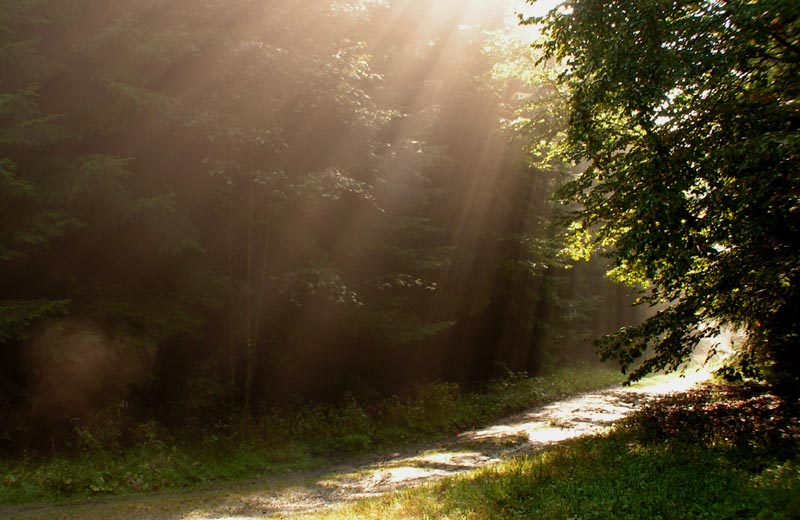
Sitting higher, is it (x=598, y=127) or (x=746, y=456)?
(x=598, y=127)

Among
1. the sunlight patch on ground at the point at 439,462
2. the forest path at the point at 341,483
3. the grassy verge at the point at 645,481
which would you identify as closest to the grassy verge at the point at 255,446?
the forest path at the point at 341,483

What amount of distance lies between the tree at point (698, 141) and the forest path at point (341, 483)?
372 centimetres

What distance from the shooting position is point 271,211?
13.4 m

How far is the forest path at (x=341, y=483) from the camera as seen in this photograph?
321 inches

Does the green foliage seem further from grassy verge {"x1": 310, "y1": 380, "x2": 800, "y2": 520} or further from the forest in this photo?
grassy verge {"x1": 310, "y1": 380, "x2": 800, "y2": 520}

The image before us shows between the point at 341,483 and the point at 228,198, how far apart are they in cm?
646

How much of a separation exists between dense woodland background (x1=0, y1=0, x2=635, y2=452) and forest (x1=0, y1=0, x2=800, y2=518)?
0.06 metres

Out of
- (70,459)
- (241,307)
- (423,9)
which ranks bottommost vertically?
(70,459)

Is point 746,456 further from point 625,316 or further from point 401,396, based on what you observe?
point 625,316

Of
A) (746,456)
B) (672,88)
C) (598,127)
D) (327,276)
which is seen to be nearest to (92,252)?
(327,276)

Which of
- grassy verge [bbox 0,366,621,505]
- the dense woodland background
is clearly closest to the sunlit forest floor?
grassy verge [bbox 0,366,621,505]

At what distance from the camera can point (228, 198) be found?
13.0 metres

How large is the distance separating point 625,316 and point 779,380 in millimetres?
28458

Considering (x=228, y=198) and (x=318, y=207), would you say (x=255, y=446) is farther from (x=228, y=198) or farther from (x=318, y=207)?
(x=318, y=207)
